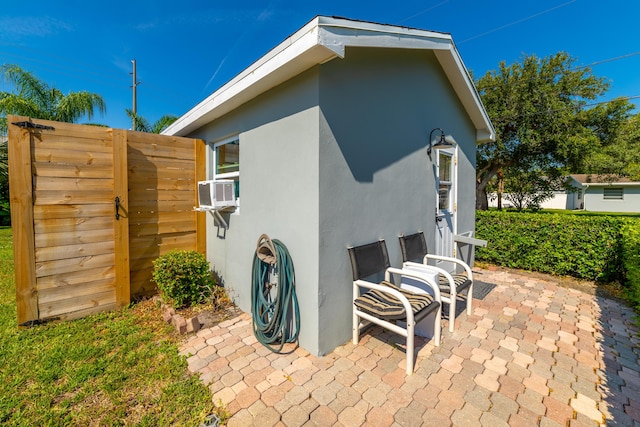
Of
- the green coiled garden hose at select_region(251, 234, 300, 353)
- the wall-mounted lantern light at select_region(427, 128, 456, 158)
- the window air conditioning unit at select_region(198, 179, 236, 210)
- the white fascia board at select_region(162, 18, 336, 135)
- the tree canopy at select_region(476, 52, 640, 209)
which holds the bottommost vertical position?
the green coiled garden hose at select_region(251, 234, 300, 353)

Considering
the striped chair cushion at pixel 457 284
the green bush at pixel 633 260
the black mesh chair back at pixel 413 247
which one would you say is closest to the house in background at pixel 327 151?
the black mesh chair back at pixel 413 247

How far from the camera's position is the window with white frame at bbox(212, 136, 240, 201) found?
407 centimetres

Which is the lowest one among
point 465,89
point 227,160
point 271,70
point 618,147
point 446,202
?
point 446,202

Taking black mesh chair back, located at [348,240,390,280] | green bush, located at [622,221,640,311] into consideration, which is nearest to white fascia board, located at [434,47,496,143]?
green bush, located at [622,221,640,311]

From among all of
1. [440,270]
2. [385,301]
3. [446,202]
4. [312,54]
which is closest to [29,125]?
[312,54]

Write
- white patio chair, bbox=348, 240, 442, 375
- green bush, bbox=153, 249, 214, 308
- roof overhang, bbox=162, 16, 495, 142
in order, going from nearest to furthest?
roof overhang, bbox=162, 16, 495, 142
white patio chair, bbox=348, 240, 442, 375
green bush, bbox=153, 249, 214, 308

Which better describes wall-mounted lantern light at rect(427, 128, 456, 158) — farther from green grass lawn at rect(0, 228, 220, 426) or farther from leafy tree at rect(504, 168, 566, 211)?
leafy tree at rect(504, 168, 566, 211)

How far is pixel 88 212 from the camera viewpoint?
3518 mm

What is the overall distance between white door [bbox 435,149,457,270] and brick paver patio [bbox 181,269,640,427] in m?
1.63

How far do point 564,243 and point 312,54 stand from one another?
5.88 metres

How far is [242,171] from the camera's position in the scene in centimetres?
373

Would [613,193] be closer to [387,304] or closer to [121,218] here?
[387,304]

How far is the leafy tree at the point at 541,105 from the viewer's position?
371 inches

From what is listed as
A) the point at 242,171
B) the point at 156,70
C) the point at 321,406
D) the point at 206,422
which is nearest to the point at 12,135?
the point at 242,171
